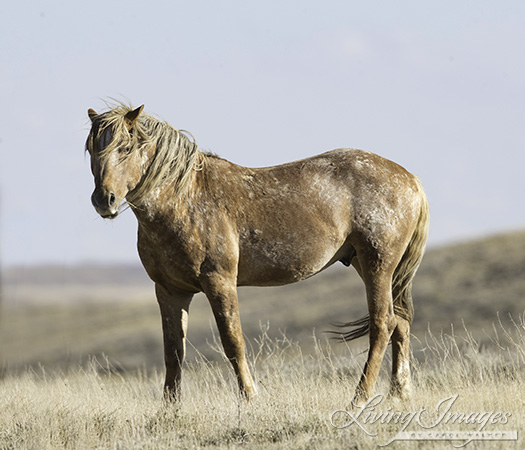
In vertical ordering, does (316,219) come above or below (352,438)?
above

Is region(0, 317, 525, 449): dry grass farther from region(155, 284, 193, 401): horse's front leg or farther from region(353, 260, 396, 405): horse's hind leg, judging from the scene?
region(353, 260, 396, 405): horse's hind leg

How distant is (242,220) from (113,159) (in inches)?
50.7

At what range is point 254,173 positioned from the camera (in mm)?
6770

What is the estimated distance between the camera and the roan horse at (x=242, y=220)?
20.2 feet

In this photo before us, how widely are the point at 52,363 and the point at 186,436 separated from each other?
1127 inches

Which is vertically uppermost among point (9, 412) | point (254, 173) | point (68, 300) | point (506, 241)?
point (254, 173)

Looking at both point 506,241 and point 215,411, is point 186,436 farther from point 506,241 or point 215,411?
point 506,241

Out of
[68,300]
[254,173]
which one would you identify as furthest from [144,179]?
[68,300]

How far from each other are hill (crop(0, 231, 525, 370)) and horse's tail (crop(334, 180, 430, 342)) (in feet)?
48.5

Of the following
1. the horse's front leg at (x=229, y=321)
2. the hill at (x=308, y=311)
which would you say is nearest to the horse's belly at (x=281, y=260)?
the horse's front leg at (x=229, y=321)

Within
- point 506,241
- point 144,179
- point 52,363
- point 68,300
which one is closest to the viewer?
point 144,179

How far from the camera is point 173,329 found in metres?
6.74

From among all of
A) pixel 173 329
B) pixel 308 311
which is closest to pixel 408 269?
pixel 173 329

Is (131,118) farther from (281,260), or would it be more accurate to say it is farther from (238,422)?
(238,422)
